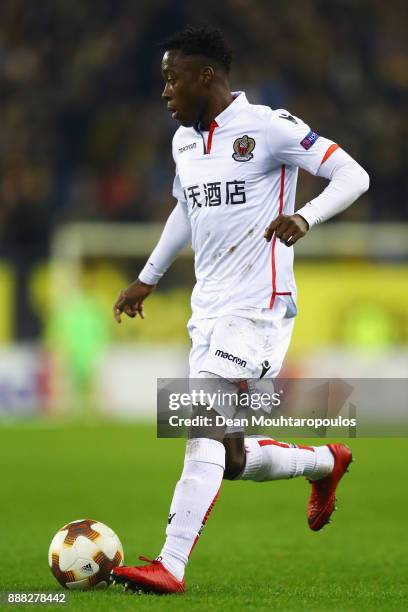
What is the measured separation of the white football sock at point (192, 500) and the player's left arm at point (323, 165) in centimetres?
82

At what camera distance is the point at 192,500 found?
4.54 metres

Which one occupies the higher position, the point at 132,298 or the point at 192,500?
the point at 132,298

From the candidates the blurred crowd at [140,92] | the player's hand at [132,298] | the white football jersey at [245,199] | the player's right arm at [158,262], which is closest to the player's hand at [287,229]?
the white football jersey at [245,199]

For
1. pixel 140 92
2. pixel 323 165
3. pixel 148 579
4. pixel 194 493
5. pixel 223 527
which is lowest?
pixel 223 527

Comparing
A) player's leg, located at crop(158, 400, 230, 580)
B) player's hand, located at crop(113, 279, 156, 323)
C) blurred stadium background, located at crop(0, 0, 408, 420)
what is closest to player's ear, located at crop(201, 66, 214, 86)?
player's hand, located at crop(113, 279, 156, 323)

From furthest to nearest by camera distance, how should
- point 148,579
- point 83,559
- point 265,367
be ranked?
1. point 265,367
2. point 83,559
3. point 148,579

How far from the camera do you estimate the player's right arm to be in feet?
17.6

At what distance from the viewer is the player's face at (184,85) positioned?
4.88m

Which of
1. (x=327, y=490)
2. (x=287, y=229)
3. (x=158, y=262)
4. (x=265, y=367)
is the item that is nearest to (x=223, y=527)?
(x=327, y=490)

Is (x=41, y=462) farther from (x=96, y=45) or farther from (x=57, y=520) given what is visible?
(x=96, y=45)

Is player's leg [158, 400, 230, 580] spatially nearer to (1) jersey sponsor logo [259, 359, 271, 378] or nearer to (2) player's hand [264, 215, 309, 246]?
(1) jersey sponsor logo [259, 359, 271, 378]

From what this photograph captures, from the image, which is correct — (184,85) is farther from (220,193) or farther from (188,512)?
(188,512)

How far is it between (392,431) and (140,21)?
8.87 metres

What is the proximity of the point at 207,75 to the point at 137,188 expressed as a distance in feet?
47.7
